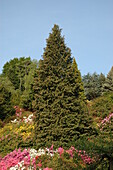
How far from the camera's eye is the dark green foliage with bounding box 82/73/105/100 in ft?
104

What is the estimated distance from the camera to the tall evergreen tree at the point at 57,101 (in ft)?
21.1

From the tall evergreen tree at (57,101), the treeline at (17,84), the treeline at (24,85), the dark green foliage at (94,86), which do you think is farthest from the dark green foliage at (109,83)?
the tall evergreen tree at (57,101)

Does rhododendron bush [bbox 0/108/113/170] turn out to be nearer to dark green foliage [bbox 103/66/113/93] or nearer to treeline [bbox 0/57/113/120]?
treeline [bbox 0/57/113/120]

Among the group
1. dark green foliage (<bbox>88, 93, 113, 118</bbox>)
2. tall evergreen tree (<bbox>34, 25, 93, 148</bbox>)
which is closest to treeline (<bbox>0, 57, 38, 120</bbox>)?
dark green foliage (<bbox>88, 93, 113, 118</bbox>)

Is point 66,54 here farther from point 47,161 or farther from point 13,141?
point 13,141

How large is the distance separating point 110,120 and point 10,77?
30.6 meters

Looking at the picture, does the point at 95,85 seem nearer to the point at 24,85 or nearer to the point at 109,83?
the point at 109,83

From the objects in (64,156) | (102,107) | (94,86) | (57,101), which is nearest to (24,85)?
(94,86)

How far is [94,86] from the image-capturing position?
32.0m

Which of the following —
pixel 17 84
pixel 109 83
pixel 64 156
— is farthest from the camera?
pixel 17 84

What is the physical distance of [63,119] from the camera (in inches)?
254

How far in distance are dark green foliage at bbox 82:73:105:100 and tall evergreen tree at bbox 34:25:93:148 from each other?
2464cm

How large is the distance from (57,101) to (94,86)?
2609 cm

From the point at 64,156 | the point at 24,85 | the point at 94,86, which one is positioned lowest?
the point at 64,156
